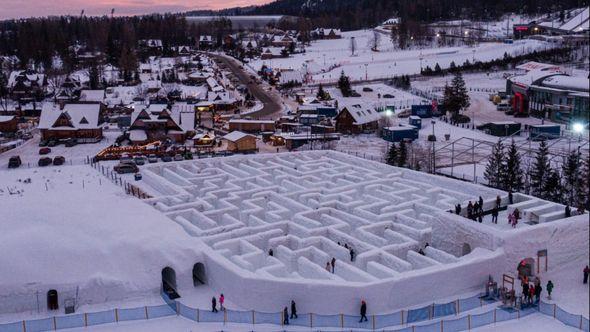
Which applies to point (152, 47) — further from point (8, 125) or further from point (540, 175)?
point (540, 175)

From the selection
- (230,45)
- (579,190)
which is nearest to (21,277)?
(579,190)

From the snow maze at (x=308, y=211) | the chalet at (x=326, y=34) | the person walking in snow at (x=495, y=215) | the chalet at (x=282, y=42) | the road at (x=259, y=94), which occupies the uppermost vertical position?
the chalet at (x=326, y=34)

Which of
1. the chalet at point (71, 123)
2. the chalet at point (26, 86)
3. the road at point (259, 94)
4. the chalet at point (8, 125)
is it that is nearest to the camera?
the chalet at point (71, 123)

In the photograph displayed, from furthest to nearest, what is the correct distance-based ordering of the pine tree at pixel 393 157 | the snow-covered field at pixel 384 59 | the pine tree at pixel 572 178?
the snow-covered field at pixel 384 59 → the pine tree at pixel 393 157 → the pine tree at pixel 572 178

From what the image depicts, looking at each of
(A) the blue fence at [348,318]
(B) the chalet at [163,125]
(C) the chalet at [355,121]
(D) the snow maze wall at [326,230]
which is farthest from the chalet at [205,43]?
(A) the blue fence at [348,318]

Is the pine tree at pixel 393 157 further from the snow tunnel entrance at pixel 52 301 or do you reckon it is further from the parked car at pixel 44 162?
the snow tunnel entrance at pixel 52 301

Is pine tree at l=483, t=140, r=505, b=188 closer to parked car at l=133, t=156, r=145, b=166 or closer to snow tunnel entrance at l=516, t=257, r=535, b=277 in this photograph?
snow tunnel entrance at l=516, t=257, r=535, b=277

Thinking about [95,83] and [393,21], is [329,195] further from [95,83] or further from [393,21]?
[393,21]

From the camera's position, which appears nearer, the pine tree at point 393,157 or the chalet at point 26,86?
the pine tree at point 393,157
